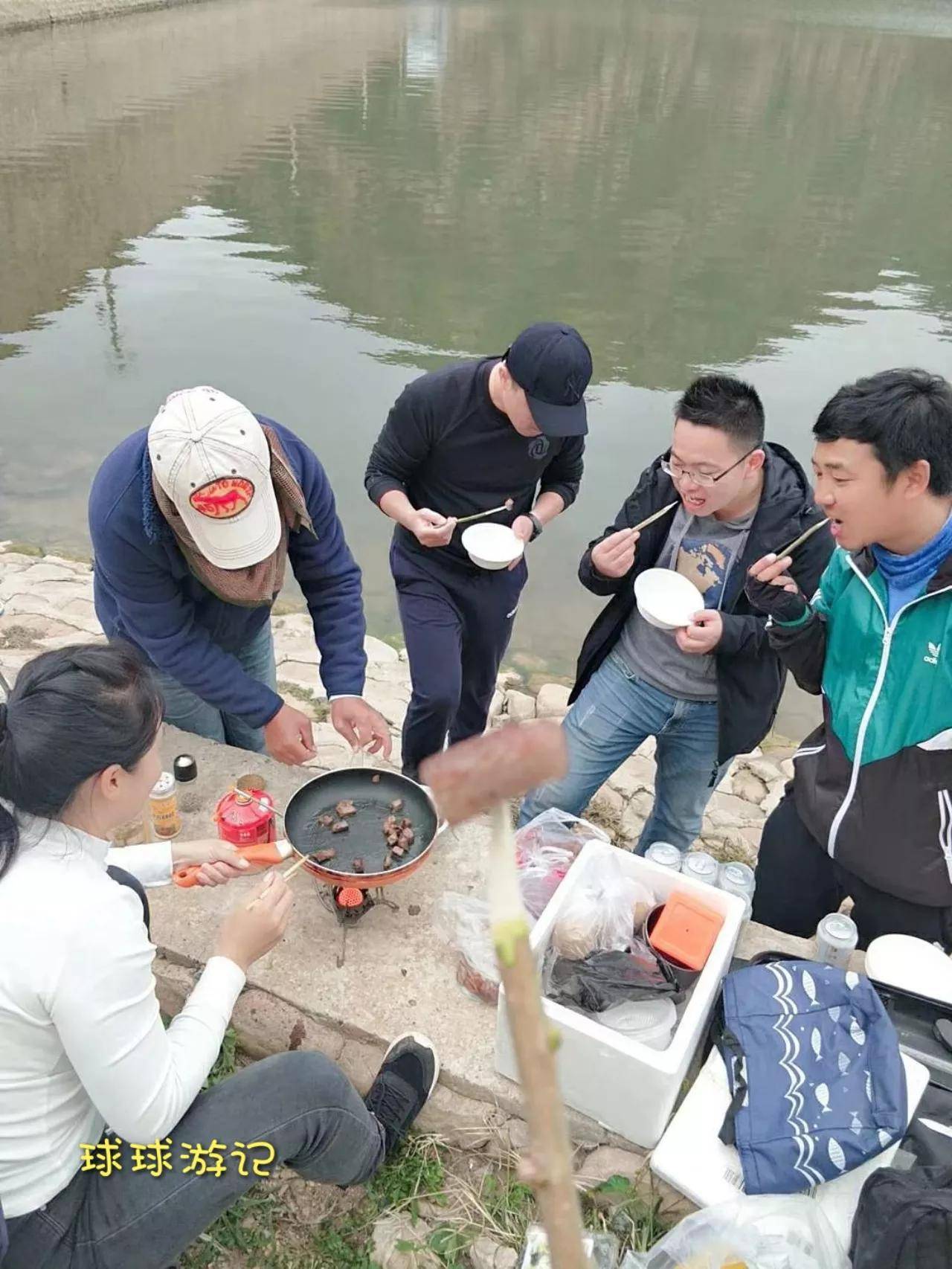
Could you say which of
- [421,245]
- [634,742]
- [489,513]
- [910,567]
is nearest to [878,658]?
[910,567]

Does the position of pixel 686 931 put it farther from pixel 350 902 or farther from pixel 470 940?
pixel 350 902

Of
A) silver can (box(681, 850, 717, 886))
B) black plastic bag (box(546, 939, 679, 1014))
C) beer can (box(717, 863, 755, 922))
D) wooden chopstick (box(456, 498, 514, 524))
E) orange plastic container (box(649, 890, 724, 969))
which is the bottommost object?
beer can (box(717, 863, 755, 922))

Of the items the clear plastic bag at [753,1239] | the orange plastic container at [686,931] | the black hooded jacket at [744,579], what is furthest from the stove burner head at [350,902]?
the black hooded jacket at [744,579]

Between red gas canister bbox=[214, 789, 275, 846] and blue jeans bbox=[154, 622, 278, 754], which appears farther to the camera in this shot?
blue jeans bbox=[154, 622, 278, 754]

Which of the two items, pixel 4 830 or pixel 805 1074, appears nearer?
pixel 4 830

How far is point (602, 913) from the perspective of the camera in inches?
88.0

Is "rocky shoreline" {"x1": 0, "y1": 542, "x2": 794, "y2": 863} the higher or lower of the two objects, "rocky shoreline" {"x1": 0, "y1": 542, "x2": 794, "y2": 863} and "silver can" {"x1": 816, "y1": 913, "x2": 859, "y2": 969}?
the lower

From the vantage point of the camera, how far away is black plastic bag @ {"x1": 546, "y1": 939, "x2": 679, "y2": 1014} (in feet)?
6.77

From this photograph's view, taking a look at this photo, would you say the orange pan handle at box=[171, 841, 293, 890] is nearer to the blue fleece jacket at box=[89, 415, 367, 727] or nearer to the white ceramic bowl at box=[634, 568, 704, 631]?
the blue fleece jacket at box=[89, 415, 367, 727]

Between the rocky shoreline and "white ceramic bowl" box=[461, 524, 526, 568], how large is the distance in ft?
4.78

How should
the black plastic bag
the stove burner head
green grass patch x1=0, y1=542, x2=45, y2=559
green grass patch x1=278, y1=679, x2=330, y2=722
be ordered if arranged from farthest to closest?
green grass patch x1=0, y1=542, x2=45, y2=559 < green grass patch x1=278, y1=679, x2=330, y2=722 < the stove burner head < the black plastic bag

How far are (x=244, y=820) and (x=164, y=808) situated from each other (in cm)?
33

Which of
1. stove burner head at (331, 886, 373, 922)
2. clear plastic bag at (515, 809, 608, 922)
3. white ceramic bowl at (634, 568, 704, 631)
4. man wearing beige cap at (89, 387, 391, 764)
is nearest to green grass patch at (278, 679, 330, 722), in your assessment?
man wearing beige cap at (89, 387, 391, 764)

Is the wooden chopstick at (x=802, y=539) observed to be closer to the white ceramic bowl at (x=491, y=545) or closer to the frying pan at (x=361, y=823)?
the white ceramic bowl at (x=491, y=545)
